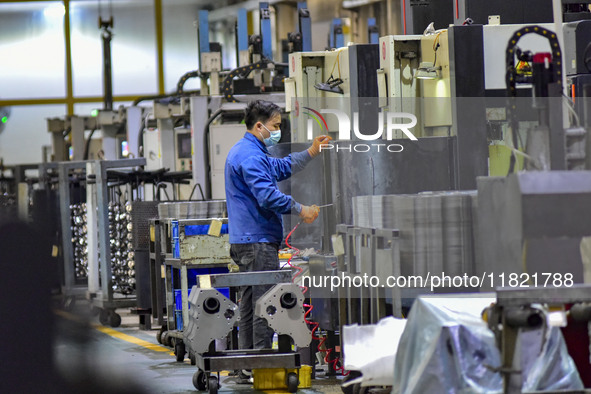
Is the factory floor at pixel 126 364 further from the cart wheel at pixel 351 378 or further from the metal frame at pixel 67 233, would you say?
the metal frame at pixel 67 233

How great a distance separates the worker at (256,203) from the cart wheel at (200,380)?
0.34 metres

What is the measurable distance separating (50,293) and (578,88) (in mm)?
4351

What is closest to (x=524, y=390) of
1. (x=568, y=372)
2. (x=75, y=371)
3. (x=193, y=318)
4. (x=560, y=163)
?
(x=568, y=372)

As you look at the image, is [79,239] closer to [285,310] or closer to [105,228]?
[105,228]

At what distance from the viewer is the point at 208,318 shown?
6.54 meters

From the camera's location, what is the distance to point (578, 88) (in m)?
6.60

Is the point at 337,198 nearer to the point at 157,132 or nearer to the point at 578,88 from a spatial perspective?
the point at 578,88

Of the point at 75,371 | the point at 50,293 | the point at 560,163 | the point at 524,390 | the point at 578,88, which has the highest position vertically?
the point at 578,88

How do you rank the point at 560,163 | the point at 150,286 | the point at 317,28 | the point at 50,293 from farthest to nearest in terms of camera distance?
the point at 317,28, the point at 150,286, the point at 560,163, the point at 50,293

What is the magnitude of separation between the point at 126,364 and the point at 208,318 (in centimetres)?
201

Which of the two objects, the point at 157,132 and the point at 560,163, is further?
the point at 157,132

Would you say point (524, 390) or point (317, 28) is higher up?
point (317, 28)

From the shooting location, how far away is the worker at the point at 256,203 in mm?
6852

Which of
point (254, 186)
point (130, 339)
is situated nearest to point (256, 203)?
point (254, 186)
